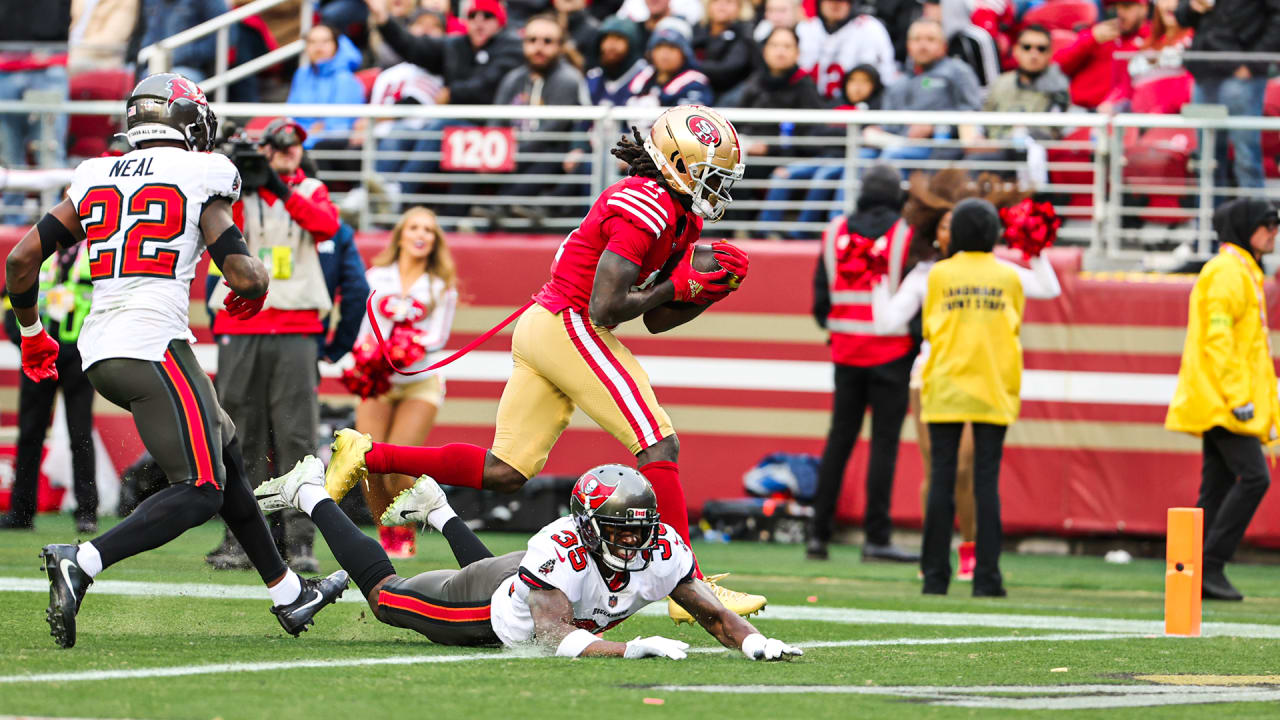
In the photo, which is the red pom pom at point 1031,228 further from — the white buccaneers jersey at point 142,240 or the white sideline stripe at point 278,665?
the white buccaneers jersey at point 142,240

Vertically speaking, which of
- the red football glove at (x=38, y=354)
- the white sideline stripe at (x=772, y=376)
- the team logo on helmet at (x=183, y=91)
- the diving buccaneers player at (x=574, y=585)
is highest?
the team logo on helmet at (x=183, y=91)

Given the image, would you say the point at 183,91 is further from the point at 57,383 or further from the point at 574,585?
the point at 57,383

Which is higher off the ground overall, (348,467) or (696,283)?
(696,283)

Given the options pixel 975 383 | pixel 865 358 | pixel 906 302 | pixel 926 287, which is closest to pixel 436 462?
pixel 975 383

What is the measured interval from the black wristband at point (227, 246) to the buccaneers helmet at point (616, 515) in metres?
1.44

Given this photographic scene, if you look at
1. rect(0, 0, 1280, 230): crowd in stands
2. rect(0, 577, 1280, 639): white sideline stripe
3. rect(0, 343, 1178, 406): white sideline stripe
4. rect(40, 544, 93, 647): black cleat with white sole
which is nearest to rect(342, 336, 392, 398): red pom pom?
rect(0, 577, 1280, 639): white sideline stripe

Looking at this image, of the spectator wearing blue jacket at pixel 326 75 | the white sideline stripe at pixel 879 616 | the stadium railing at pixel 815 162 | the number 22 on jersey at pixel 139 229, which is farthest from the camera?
the spectator wearing blue jacket at pixel 326 75

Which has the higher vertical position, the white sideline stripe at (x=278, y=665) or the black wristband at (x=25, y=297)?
the black wristband at (x=25, y=297)

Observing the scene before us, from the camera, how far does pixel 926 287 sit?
11375mm

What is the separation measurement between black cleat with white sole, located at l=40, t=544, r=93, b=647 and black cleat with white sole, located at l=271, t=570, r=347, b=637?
2.70 feet

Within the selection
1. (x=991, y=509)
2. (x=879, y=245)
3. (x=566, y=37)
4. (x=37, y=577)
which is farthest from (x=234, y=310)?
(x=566, y=37)

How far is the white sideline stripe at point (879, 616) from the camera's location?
8.32 meters

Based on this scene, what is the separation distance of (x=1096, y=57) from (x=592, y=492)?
9.88m

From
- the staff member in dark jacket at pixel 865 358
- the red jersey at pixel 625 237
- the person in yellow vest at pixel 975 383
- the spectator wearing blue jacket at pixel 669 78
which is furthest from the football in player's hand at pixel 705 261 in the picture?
the spectator wearing blue jacket at pixel 669 78
